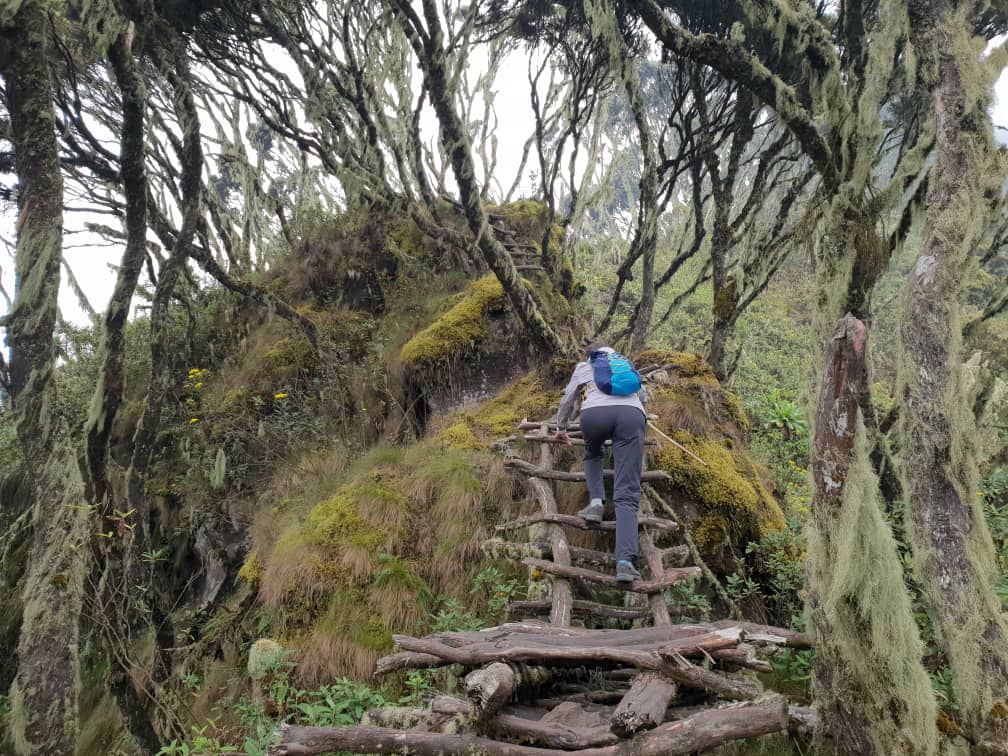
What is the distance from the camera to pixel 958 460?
2701mm

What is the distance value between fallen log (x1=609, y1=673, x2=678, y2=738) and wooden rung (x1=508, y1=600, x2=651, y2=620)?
119 cm

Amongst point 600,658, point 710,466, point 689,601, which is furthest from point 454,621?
point 710,466

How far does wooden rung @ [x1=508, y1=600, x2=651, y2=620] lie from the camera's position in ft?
12.2

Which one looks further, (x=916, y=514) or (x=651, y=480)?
(x=651, y=480)

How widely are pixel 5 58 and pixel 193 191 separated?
2399 millimetres

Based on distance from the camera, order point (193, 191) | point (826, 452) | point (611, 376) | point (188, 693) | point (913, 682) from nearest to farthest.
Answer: point (913, 682)
point (826, 452)
point (611, 376)
point (188, 693)
point (193, 191)

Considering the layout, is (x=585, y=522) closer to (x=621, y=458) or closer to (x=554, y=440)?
(x=621, y=458)

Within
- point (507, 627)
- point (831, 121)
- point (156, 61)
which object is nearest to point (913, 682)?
point (507, 627)

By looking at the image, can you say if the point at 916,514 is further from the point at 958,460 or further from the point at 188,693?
the point at 188,693

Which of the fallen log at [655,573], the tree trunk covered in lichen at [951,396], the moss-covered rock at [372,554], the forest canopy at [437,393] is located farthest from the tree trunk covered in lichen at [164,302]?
the tree trunk covered in lichen at [951,396]

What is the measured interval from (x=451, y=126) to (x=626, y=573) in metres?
Answer: 4.98

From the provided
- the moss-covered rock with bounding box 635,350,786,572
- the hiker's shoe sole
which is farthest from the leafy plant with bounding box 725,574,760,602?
the hiker's shoe sole

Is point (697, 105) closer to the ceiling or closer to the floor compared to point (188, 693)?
closer to the ceiling

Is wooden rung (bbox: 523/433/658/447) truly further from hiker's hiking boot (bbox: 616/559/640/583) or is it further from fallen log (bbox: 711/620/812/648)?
fallen log (bbox: 711/620/812/648)
